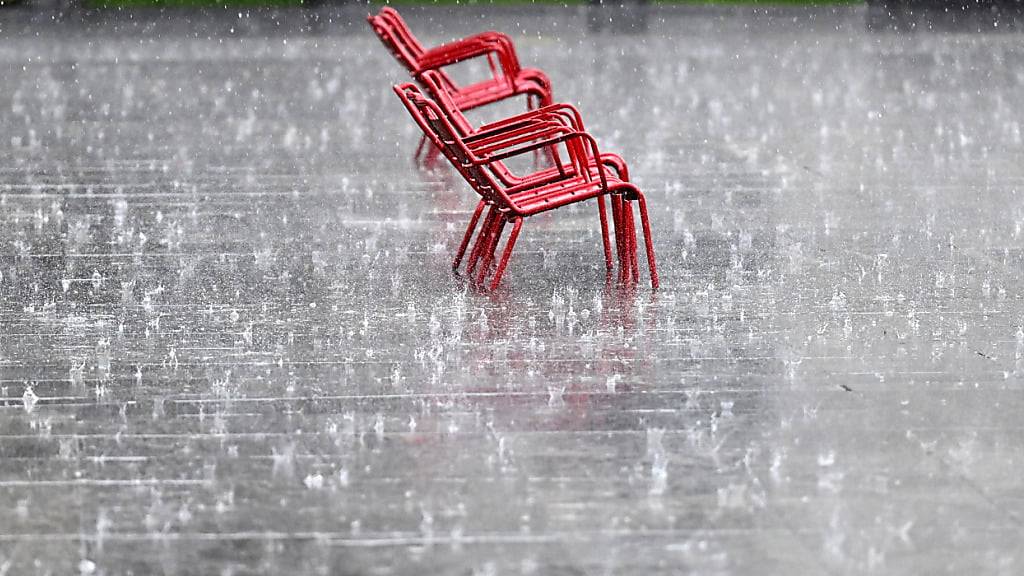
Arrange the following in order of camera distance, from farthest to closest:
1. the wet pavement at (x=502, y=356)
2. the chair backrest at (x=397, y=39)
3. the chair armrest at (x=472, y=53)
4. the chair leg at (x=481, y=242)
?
the chair backrest at (x=397, y=39) → the chair armrest at (x=472, y=53) → the chair leg at (x=481, y=242) → the wet pavement at (x=502, y=356)

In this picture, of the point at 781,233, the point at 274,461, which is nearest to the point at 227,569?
the point at 274,461

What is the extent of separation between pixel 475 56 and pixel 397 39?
21.6 inches

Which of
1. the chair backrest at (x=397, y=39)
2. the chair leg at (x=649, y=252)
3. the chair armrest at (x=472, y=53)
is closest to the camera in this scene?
the chair leg at (x=649, y=252)

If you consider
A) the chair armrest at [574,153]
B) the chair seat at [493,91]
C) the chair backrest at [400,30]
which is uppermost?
the chair backrest at [400,30]

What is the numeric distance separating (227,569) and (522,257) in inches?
133

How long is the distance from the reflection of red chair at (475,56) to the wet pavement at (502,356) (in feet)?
1.64

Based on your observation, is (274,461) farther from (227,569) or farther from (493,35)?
(493,35)

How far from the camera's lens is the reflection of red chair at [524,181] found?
6.25m

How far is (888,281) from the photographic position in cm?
Answer: 655

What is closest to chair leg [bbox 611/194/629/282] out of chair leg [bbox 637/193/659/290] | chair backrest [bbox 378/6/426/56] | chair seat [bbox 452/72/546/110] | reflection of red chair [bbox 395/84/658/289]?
reflection of red chair [bbox 395/84/658/289]

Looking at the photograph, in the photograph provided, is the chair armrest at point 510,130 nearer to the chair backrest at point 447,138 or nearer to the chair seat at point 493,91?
the chair backrest at point 447,138

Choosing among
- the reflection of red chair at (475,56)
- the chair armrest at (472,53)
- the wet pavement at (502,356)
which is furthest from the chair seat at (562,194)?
the chair armrest at (472,53)

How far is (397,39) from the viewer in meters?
9.98

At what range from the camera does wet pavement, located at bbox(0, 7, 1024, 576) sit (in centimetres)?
401
